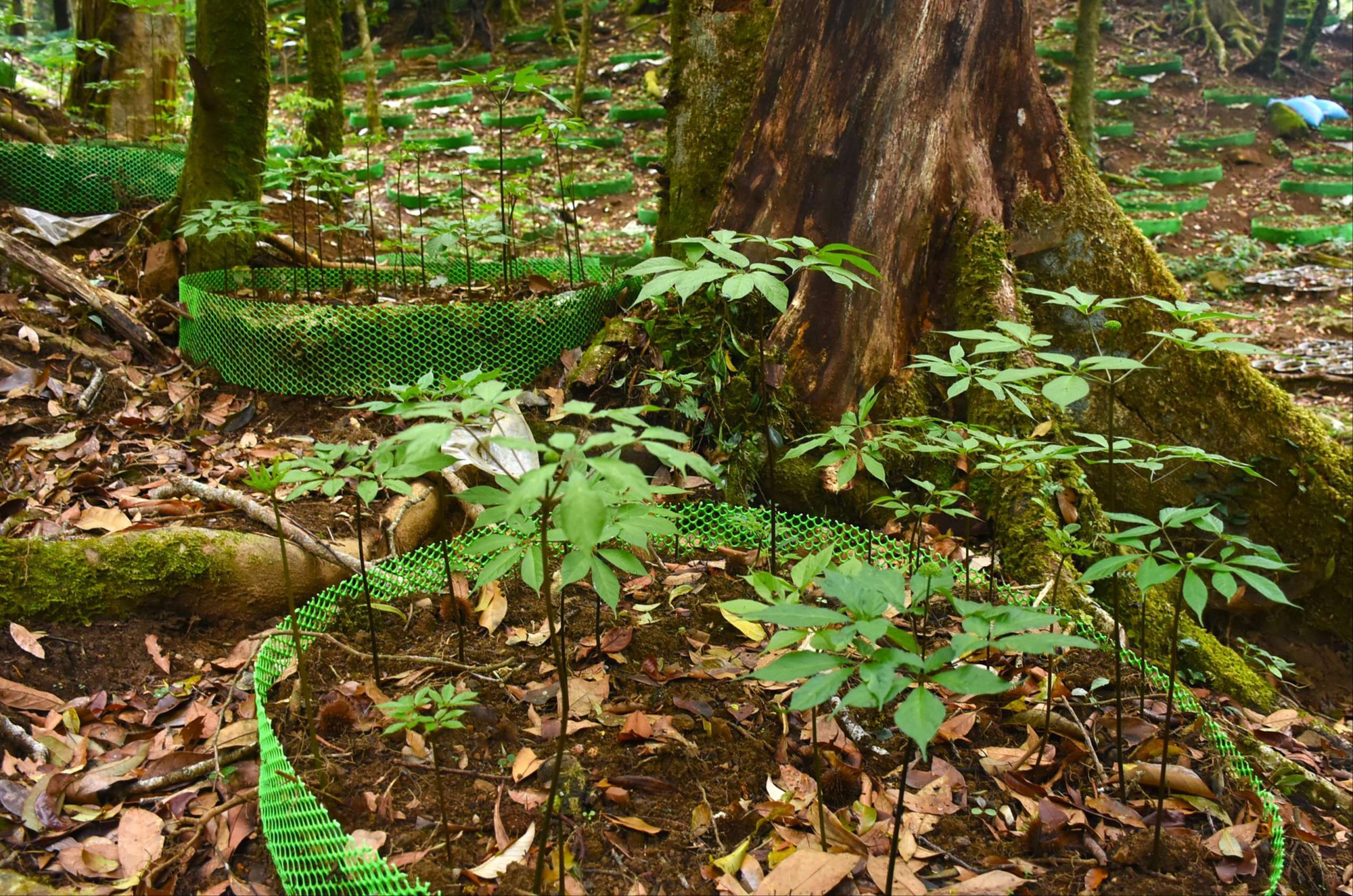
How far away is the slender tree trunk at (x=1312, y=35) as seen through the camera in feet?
58.9

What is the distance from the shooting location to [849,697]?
1255 millimetres

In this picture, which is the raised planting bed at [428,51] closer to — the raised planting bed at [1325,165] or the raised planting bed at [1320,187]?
the raised planting bed at [1320,187]

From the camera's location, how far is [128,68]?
6891mm

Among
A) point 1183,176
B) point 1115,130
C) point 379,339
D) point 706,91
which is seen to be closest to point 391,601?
point 379,339

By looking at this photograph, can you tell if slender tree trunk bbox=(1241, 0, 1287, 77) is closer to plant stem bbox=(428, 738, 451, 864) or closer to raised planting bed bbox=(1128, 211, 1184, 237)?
raised planting bed bbox=(1128, 211, 1184, 237)

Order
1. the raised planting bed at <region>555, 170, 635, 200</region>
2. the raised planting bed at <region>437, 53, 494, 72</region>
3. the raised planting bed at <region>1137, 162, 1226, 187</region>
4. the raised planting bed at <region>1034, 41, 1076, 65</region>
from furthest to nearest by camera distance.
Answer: the raised planting bed at <region>437, 53, 494, 72</region> < the raised planting bed at <region>1034, 41, 1076, 65</region> < the raised planting bed at <region>1137, 162, 1226, 187</region> < the raised planting bed at <region>555, 170, 635, 200</region>

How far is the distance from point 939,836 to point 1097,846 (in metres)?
0.30

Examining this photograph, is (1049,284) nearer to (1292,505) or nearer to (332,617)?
(1292,505)

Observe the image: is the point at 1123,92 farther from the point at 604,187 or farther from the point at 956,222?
the point at 956,222

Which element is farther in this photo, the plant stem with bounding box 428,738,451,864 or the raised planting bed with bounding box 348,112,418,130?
the raised planting bed with bounding box 348,112,418,130

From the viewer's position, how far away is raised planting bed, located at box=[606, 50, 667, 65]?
16.5m

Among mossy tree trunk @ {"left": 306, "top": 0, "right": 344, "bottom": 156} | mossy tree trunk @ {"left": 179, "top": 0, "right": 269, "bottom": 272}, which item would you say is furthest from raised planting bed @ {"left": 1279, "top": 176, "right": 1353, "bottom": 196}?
mossy tree trunk @ {"left": 179, "top": 0, "right": 269, "bottom": 272}

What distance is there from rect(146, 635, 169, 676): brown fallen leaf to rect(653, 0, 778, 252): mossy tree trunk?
252 centimetres

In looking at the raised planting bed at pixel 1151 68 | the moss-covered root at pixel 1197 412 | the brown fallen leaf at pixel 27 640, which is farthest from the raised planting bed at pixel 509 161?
the raised planting bed at pixel 1151 68
